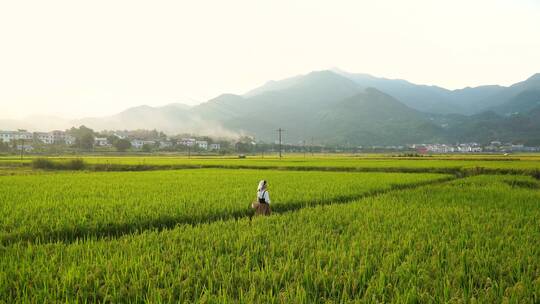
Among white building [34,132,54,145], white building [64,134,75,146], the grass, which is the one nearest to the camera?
the grass

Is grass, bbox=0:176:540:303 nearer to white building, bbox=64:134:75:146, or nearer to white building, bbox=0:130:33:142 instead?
white building, bbox=64:134:75:146

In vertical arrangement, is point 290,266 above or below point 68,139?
below

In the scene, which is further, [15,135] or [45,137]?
[45,137]

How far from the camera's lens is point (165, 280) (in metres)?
3.80

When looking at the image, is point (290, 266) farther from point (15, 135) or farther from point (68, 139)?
point (15, 135)

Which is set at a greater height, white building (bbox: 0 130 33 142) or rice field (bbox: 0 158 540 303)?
white building (bbox: 0 130 33 142)

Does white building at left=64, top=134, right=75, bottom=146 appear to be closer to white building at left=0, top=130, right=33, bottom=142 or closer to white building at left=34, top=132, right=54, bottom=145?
white building at left=34, top=132, right=54, bottom=145

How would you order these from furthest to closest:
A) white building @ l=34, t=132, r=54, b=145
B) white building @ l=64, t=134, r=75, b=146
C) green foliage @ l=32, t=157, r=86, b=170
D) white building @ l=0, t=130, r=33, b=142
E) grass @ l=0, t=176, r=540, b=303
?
white building @ l=34, t=132, r=54, b=145 < white building @ l=64, t=134, r=75, b=146 < white building @ l=0, t=130, r=33, b=142 < green foliage @ l=32, t=157, r=86, b=170 < grass @ l=0, t=176, r=540, b=303

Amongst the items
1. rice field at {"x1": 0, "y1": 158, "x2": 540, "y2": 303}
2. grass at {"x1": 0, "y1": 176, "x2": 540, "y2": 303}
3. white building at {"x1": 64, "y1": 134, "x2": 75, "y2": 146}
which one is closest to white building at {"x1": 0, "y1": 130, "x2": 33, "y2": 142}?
white building at {"x1": 64, "y1": 134, "x2": 75, "y2": 146}

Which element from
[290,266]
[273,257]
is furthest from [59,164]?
[290,266]

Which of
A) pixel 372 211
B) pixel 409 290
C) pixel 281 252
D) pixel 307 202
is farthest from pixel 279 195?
pixel 409 290

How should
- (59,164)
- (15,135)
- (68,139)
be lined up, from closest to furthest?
(59,164) < (15,135) < (68,139)

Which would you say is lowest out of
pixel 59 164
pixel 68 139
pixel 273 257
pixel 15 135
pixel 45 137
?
pixel 59 164

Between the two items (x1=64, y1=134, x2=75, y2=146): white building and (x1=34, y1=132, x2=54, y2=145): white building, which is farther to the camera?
(x1=34, y1=132, x2=54, y2=145): white building
